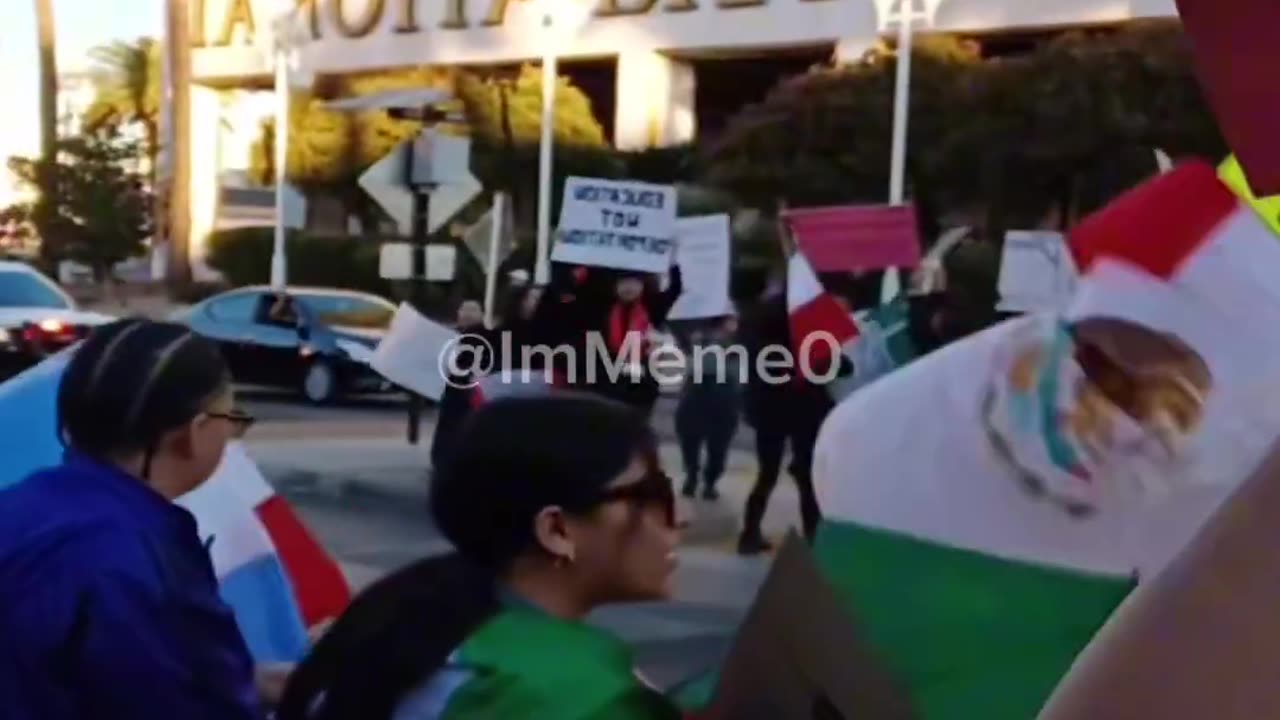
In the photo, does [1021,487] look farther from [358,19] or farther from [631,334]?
[358,19]

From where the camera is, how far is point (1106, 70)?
894 inches

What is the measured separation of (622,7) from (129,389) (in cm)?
2972

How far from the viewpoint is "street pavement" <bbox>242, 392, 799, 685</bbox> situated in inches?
339

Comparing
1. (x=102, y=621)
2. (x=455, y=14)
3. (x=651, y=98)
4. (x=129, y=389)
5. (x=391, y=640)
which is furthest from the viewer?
(x=455, y=14)

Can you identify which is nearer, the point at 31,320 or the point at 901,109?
the point at 31,320

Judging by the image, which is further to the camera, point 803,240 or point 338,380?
point 338,380

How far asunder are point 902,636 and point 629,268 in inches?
388

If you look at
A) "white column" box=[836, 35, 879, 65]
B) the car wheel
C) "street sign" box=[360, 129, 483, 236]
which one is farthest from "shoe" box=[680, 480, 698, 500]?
"white column" box=[836, 35, 879, 65]

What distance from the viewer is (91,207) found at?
36625mm

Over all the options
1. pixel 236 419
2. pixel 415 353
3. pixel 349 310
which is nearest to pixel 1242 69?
pixel 236 419

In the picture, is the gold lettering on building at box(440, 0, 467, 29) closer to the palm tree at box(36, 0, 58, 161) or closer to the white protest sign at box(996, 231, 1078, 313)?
the palm tree at box(36, 0, 58, 161)

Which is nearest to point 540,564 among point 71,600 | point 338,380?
point 71,600

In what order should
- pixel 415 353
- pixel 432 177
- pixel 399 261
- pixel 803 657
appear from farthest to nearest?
1. pixel 399 261
2. pixel 432 177
3. pixel 415 353
4. pixel 803 657

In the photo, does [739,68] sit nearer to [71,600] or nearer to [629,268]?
[629,268]
